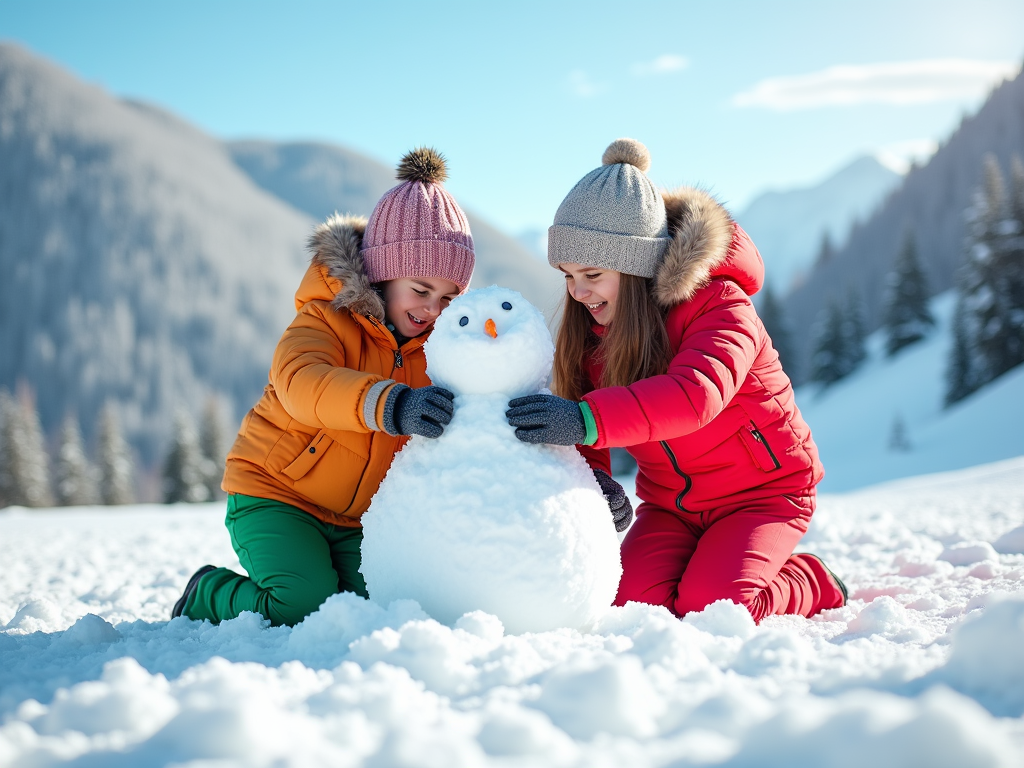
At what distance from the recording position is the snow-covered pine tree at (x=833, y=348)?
24.0 meters

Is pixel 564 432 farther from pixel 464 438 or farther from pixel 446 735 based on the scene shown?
pixel 446 735

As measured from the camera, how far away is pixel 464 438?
1.91 metres

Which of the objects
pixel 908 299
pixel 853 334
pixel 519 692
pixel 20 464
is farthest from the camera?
pixel 853 334

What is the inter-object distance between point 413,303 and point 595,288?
0.70 metres

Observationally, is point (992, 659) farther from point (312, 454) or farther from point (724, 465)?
point (312, 454)

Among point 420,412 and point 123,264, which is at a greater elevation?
point 123,264

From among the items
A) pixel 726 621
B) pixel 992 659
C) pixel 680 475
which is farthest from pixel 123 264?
pixel 992 659

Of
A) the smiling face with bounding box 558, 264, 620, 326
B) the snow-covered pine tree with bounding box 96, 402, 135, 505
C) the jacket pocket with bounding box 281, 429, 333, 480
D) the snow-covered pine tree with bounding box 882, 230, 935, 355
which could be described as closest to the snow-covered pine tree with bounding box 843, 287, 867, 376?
the snow-covered pine tree with bounding box 882, 230, 935, 355

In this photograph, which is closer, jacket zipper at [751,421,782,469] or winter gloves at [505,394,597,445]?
winter gloves at [505,394,597,445]

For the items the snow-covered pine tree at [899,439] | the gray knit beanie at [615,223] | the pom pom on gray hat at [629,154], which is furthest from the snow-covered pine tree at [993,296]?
the gray knit beanie at [615,223]

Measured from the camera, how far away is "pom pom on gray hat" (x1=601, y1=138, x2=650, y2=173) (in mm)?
2711

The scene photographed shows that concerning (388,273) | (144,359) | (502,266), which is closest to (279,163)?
(502,266)

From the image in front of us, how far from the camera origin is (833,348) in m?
24.0

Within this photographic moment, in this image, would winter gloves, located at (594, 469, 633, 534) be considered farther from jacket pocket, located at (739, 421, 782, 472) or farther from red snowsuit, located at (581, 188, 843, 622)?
jacket pocket, located at (739, 421, 782, 472)
